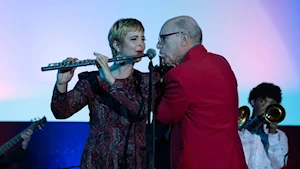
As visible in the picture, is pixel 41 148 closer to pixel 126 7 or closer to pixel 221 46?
pixel 126 7

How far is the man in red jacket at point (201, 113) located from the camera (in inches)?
87.9

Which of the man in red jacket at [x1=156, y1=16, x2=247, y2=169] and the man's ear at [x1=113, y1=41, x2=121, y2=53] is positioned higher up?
the man's ear at [x1=113, y1=41, x2=121, y2=53]

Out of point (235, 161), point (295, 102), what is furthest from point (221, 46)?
point (235, 161)

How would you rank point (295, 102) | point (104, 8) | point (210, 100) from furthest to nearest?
point (295, 102), point (104, 8), point (210, 100)

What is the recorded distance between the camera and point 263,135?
3705mm

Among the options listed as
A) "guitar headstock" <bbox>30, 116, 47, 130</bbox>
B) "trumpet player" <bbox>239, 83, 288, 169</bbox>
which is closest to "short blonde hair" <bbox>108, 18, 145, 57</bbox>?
"guitar headstock" <bbox>30, 116, 47, 130</bbox>

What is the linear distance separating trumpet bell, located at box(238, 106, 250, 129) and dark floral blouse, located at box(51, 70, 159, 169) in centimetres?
117

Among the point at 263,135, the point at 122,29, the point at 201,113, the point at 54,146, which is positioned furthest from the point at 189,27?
the point at 54,146

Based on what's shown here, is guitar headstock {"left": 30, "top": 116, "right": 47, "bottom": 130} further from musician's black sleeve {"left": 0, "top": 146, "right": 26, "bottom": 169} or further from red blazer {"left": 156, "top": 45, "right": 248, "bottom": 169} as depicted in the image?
red blazer {"left": 156, "top": 45, "right": 248, "bottom": 169}

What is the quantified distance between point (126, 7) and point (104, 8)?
5.5 inches

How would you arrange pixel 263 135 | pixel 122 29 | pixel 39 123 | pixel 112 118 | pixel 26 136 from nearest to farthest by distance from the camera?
pixel 112 118 → pixel 122 29 → pixel 39 123 → pixel 26 136 → pixel 263 135

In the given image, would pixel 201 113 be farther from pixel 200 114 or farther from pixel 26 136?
pixel 26 136

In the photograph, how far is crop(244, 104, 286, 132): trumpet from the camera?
11.8 feet

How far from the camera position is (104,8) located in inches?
141
